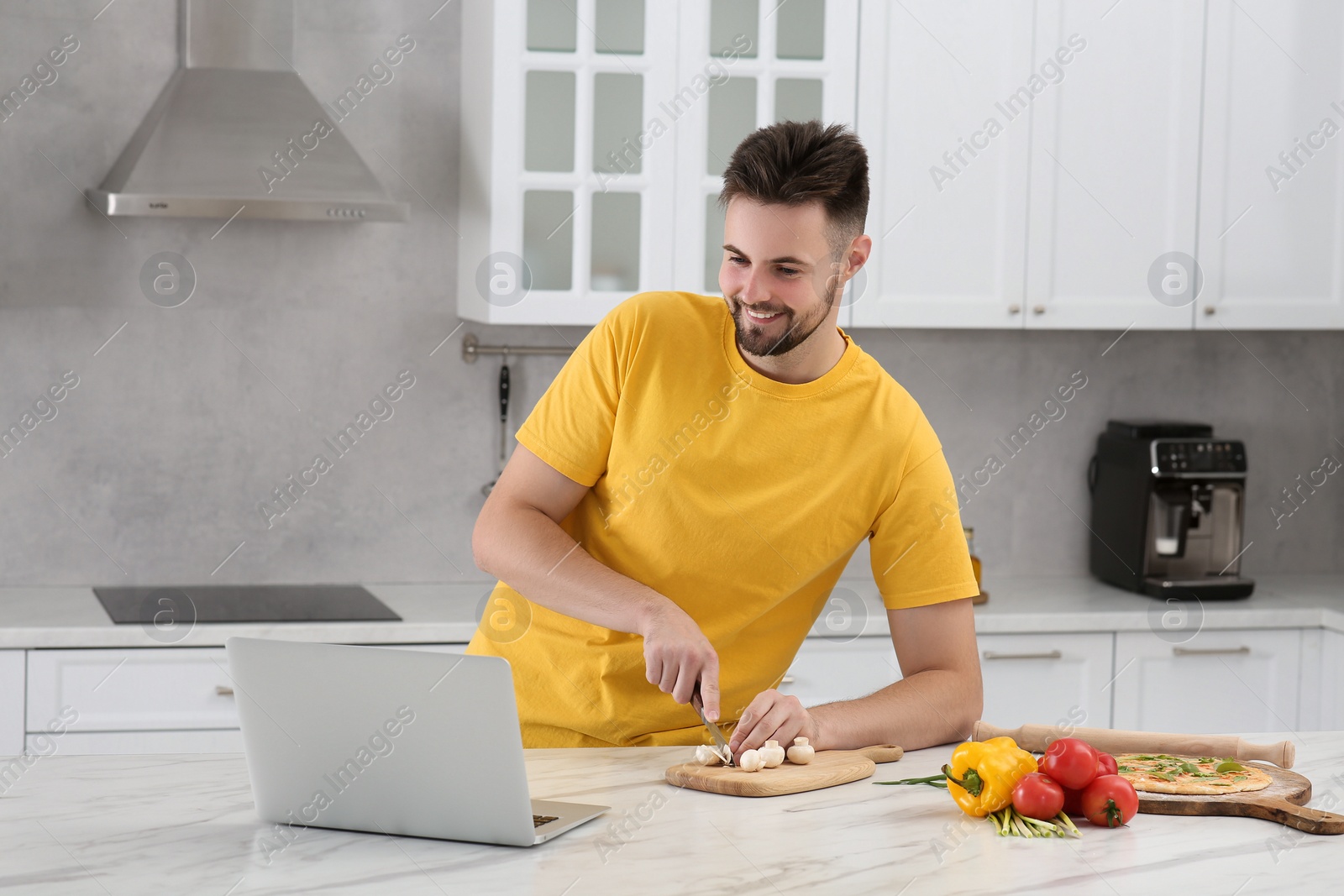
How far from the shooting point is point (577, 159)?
2.78 meters

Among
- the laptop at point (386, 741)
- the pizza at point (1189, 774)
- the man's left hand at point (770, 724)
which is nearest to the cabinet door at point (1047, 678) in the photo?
the pizza at point (1189, 774)

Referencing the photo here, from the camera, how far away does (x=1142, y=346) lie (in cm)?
344

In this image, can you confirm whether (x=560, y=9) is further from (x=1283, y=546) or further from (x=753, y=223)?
(x=1283, y=546)

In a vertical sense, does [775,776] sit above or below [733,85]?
below

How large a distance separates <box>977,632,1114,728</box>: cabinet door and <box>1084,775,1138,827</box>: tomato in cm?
161

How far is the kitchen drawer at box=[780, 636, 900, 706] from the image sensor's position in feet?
9.24

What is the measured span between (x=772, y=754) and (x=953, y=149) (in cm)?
186

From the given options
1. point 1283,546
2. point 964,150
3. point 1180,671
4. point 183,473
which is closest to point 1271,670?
point 1180,671

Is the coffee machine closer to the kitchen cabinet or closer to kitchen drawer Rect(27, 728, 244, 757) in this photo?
the kitchen cabinet

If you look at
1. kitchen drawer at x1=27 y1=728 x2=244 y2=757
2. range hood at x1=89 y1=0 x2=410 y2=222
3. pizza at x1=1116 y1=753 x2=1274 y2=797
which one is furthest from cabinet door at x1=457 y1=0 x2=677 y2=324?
pizza at x1=1116 y1=753 x2=1274 y2=797

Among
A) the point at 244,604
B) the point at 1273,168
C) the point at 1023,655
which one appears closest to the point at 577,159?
the point at 244,604

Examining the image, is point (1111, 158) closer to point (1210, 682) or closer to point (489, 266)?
point (1210, 682)

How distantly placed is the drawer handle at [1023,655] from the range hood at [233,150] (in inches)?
61.4

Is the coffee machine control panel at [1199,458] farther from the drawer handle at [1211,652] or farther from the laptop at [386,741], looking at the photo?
the laptop at [386,741]
